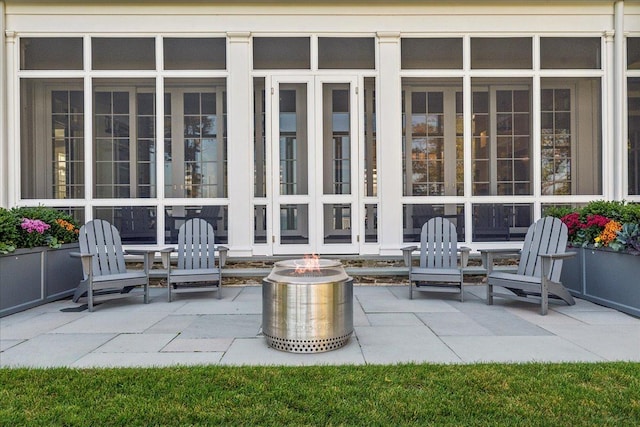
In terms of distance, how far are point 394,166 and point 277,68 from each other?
2381 mm

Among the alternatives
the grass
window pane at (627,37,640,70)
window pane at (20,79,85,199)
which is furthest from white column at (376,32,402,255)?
window pane at (20,79,85,199)

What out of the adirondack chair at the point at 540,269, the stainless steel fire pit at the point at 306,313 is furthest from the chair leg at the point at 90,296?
the adirondack chair at the point at 540,269

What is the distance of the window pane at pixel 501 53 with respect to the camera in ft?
20.6

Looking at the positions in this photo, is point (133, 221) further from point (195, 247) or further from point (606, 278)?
point (606, 278)

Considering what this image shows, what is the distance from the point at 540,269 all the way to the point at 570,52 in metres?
3.96

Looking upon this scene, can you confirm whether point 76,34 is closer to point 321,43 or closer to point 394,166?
point 321,43

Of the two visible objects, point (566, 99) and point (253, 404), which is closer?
point (253, 404)

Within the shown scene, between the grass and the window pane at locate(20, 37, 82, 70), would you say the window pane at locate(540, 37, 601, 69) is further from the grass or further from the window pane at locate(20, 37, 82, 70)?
the window pane at locate(20, 37, 82, 70)

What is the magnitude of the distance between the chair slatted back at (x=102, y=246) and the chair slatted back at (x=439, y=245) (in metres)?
3.90

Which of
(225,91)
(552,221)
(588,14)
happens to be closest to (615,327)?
(552,221)

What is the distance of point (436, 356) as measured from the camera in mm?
2947

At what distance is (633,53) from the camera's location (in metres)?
6.29

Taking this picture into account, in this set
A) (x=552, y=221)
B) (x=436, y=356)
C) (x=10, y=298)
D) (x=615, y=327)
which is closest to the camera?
(x=436, y=356)

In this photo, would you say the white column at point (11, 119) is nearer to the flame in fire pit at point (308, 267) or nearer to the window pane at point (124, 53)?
the window pane at point (124, 53)
